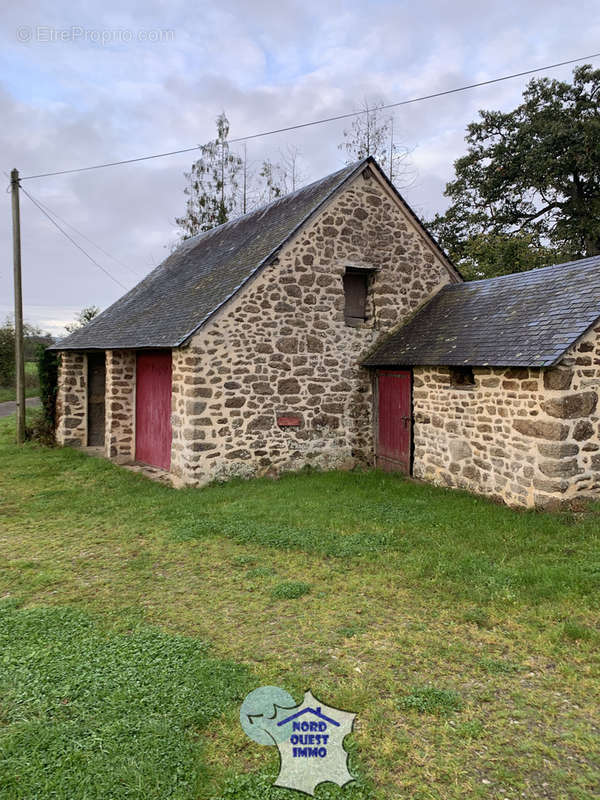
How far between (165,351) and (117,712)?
8.38 m

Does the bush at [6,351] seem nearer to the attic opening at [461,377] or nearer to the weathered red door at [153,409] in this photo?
the weathered red door at [153,409]

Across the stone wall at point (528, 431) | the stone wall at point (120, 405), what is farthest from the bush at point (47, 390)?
the stone wall at point (528, 431)

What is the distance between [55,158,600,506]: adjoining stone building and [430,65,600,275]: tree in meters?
9.27

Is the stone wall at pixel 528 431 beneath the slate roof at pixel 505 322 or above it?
beneath

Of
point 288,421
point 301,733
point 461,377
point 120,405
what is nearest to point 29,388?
point 120,405

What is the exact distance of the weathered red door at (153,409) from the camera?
1075 centimetres

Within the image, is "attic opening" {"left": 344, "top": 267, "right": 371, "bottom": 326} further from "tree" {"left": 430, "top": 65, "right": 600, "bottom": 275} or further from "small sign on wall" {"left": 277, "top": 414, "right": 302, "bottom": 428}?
"tree" {"left": 430, "top": 65, "right": 600, "bottom": 275}

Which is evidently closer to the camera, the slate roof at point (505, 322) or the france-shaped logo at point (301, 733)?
the france-shaped logo at point (301, 733)

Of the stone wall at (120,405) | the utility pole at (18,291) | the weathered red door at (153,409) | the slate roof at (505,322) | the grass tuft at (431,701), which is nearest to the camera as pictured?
the grass tuft at (431,701)

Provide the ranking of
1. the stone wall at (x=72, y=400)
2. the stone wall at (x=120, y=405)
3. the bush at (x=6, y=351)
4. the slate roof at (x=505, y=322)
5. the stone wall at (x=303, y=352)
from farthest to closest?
the bush at (x=6, y=351), the stone wall at (x=72, y=400), the stone wall at (x=120, y=405), the stone wall at (x=303, y=352), the slate roof at (x=505, y=322)

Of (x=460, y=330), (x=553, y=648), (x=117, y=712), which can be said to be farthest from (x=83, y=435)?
(x=553, y=648)

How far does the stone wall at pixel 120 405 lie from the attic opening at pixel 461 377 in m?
7.32

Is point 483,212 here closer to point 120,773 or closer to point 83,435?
point 83,435

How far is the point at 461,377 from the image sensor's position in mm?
8719
